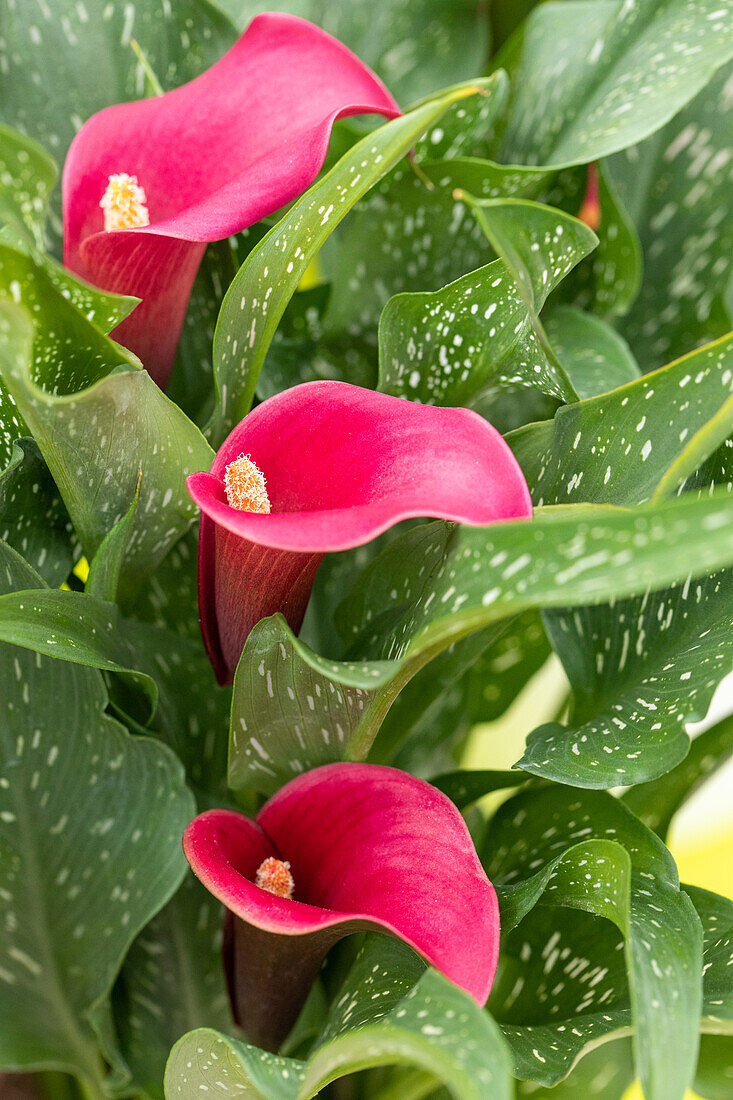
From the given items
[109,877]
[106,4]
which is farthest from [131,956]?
[106,4]

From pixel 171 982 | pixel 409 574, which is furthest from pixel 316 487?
pixel 171 982

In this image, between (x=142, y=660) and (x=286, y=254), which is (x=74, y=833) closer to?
(x=142, y=660)

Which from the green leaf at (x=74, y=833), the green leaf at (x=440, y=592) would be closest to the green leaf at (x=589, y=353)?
the green leaf at (x=440, y=592)

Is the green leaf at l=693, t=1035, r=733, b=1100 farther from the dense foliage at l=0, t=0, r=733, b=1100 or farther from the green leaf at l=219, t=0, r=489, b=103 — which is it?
the green leaf at l=219, t=0, r=489, b=103

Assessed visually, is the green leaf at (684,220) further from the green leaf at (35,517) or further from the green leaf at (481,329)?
the green leaf at (35,517)

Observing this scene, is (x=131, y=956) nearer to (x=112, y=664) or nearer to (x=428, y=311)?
(x=112, y=664)
